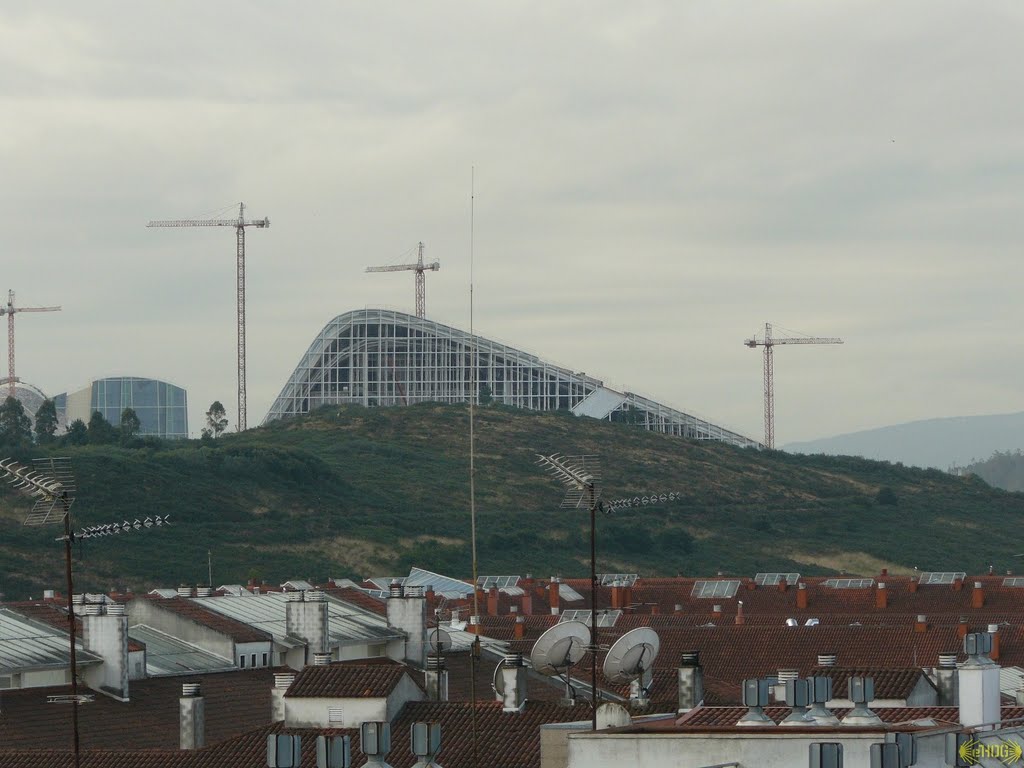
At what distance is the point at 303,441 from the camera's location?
647 ft

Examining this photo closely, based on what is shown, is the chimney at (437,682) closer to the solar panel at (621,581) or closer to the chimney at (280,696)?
the chimney at (280,696)

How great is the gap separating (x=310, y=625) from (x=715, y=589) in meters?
49.6

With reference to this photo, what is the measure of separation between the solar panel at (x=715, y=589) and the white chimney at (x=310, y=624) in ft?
155

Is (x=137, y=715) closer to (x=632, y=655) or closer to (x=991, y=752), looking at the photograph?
(x=632, y=655)

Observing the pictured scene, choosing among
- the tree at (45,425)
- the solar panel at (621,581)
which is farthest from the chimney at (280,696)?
the tree at (45,425)

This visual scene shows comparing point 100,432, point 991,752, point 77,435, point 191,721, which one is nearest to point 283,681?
point 191,721

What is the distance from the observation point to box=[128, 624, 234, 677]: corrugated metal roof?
4953 cm

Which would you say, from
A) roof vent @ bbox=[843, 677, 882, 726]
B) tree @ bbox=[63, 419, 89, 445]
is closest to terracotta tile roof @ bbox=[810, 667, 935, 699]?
roof vent @ bbox=[843, 677, 882, 726]

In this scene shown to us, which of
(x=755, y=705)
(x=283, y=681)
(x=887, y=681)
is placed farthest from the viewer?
(x=283, y=681)

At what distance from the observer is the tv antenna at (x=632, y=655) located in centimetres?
3838

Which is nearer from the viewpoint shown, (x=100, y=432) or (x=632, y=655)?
(x=632, y=655)

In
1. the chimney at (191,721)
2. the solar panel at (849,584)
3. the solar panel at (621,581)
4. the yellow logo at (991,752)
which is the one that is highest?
the yellow logo at (991,752)

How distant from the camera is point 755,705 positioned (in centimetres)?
2919

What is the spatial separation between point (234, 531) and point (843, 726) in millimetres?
121163
